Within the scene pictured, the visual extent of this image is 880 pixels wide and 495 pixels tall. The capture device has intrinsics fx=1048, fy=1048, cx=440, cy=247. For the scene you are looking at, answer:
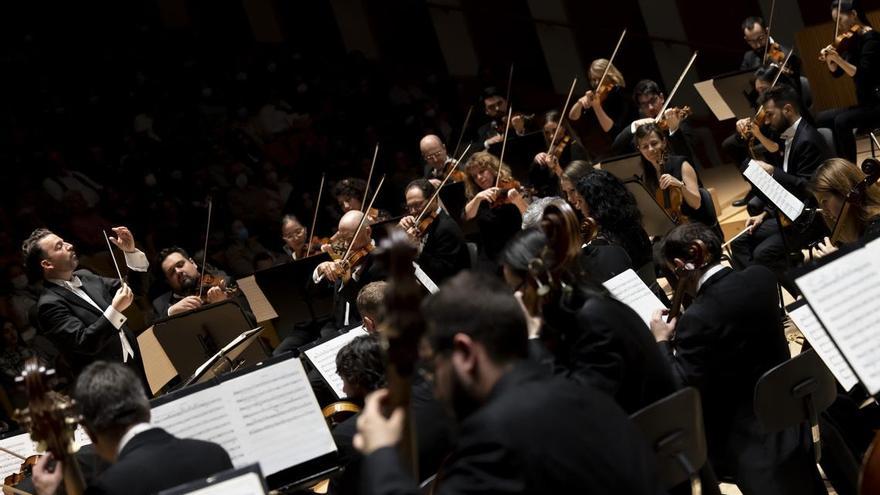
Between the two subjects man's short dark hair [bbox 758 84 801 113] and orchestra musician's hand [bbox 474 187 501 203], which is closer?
man's short dark hair [bbox 758 84 801 113]

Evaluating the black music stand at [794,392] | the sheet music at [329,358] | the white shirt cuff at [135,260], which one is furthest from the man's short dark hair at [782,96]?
the white shirt cuff at [135,260]

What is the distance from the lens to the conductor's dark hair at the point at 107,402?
8.56 ft

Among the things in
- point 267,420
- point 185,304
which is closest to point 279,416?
point 267,420

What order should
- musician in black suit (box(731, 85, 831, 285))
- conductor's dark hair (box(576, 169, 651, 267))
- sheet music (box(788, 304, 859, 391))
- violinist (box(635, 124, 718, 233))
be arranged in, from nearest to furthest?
sheet music (box(788, 304, 859, 391)) → conductor's dark hair (box(576, 169, 651, 267)) → musician in black suit (box(731, 85, 831, 285)) → violinist (box(635, 124, 718, 233))

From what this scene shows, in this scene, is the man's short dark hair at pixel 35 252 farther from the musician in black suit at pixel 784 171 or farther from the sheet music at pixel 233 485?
the musician in black suit at pixel 784 171

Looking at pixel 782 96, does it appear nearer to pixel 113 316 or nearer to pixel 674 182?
pixel 674 182

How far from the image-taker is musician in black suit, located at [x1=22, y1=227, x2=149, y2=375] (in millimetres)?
5078

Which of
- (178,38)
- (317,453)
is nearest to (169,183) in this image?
(178,38)

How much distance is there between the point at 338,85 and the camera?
10125 millimetres

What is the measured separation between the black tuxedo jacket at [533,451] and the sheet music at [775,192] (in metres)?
2.93

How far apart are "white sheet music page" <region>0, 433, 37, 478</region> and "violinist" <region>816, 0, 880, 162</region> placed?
16.7ft

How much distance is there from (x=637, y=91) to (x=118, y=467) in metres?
5.17

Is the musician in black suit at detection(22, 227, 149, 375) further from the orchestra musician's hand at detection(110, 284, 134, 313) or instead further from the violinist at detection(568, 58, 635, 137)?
the violinist at detection(568, 58, 635, 137)

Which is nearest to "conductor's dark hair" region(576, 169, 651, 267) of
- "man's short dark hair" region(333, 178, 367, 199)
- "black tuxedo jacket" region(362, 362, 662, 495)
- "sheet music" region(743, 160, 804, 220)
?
"sheet music" region(743, 160, 804, 220)
